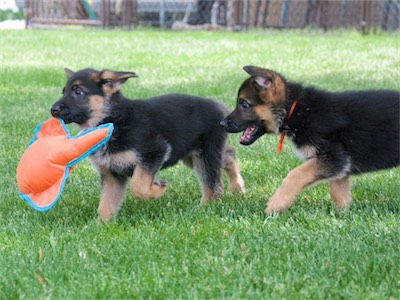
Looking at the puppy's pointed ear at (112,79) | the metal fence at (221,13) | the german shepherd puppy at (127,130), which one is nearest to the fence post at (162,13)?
the metal fence at (221,13)

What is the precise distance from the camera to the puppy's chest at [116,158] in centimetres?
519

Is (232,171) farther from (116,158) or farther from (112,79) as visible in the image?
(112,79)

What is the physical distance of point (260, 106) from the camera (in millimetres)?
5320

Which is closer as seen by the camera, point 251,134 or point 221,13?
point 251,134

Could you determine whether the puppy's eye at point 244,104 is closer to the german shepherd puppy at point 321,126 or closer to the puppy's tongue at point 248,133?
the german shepherd puppy at point 321,126

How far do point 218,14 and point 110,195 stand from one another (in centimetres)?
1829

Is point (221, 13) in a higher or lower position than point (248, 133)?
lower

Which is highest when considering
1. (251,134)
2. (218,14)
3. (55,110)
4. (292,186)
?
(55,110)

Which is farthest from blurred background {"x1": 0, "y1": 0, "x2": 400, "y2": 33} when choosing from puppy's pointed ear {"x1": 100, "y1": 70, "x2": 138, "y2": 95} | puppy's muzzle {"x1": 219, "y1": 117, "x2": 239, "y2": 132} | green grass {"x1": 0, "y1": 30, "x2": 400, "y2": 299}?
puppy's pointed ear {"x1": 100, "y1": 70, "x2": 138, "y2": 95}

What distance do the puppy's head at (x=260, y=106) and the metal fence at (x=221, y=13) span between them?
47.9 feet

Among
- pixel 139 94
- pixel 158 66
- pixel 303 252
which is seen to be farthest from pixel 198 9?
pixel 303 252

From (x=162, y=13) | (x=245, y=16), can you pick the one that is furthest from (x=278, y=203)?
(x=162, y=13)

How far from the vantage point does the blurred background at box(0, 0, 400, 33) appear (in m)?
20.2

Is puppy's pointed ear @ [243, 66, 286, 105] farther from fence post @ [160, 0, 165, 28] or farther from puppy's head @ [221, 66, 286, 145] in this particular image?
fence post @ [160, 0, 165, 28]
